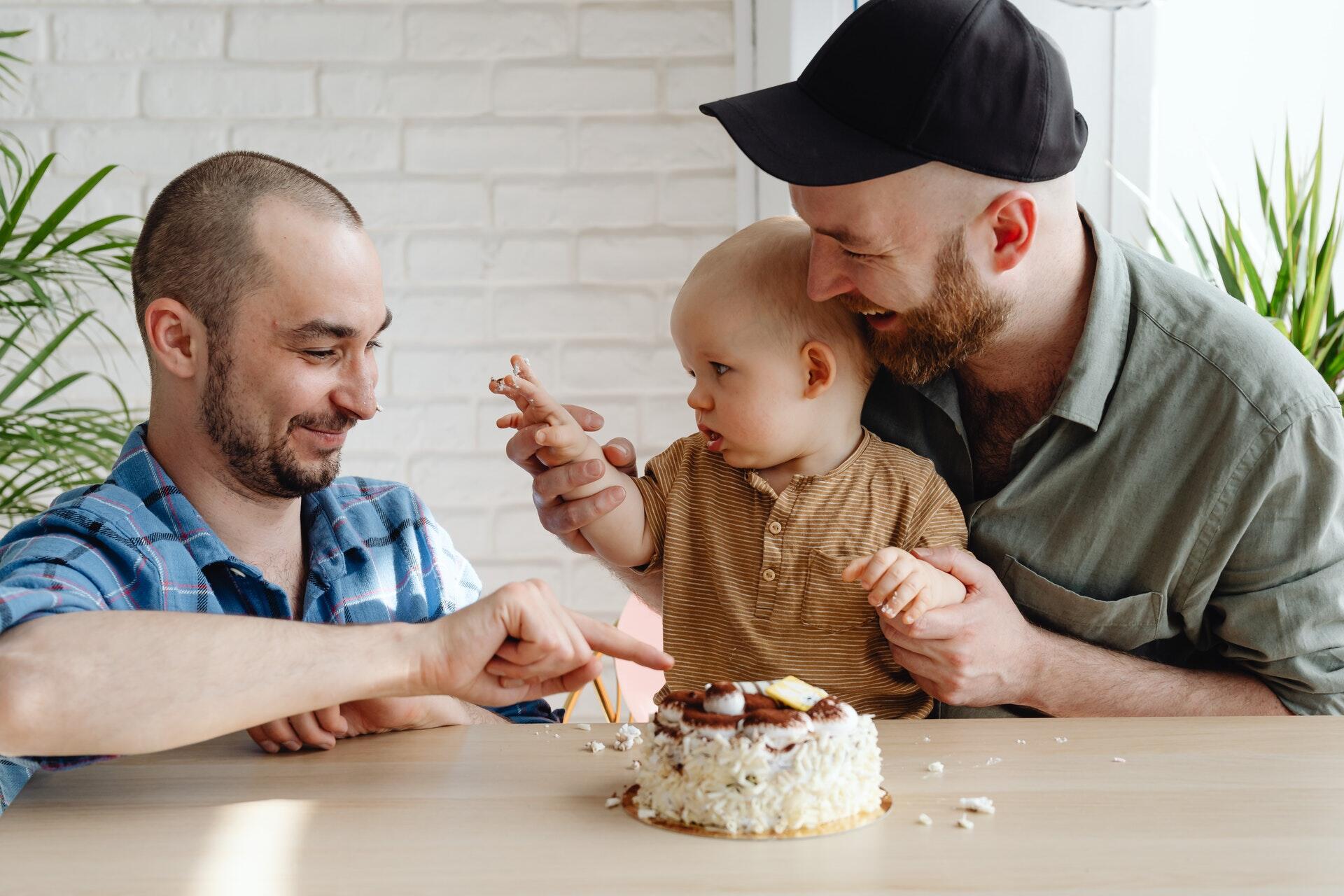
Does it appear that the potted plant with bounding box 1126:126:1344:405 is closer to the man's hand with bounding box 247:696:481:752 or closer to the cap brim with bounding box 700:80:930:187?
the cap brim with bounding box 700:80:930:187

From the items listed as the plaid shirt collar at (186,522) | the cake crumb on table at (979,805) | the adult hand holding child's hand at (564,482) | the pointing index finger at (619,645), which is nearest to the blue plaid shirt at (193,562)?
the plaid shirt collar at (186,522)

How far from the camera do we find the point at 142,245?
71.6 inches

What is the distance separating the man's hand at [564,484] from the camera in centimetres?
180

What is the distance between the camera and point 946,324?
1.79 metres

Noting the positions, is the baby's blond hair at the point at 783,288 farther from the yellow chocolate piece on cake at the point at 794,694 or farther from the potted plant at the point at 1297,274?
the potted plant at the point at 1297,274

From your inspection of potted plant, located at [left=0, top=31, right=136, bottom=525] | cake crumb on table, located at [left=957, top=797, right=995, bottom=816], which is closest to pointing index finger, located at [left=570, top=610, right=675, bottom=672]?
cake crumb on table, located at [left=957, top=797, right=995, bottom=816]

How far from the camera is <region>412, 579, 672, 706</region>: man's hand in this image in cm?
136

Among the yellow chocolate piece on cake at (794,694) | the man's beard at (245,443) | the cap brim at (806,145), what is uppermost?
the cap brim at (806,145)

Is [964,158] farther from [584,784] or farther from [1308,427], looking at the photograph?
[584,784]

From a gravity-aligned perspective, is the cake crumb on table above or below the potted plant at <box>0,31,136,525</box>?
below

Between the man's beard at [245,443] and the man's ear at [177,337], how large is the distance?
0.03 metres

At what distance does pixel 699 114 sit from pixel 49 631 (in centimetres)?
224

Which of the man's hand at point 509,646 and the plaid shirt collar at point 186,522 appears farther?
the plaid shirt collar at point 186,522

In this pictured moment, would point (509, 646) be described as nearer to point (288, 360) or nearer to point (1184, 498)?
point (288, 360)
